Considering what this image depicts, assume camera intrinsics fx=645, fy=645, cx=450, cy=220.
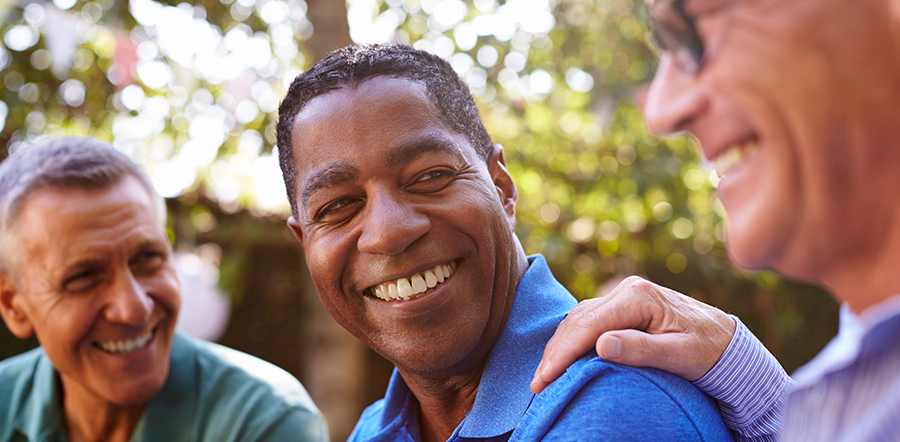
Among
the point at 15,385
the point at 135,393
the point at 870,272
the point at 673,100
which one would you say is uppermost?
the point at 673,100

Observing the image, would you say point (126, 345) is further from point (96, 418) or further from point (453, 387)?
point (453, 387)

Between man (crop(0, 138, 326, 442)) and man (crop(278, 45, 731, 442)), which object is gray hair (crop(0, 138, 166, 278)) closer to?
man (crop(0, 138, 326, 442))

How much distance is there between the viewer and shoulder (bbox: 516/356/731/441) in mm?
1114

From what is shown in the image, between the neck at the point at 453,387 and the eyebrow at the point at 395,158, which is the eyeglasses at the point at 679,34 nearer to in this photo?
the eyebrow at the point at 395,158

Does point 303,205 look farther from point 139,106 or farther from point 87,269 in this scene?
point 139,106

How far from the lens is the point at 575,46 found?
13.8 ft

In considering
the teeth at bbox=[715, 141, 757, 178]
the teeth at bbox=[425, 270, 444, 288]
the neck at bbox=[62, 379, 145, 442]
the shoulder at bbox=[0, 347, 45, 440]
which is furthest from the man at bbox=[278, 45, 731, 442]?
the shoulder at bbox=[0, 347, 45, 440]

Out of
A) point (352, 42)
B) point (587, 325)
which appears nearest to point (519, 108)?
point (352, 42)

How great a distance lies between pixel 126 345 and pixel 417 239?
5.03 feet

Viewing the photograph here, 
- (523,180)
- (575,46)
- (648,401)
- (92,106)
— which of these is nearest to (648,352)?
(648,401)

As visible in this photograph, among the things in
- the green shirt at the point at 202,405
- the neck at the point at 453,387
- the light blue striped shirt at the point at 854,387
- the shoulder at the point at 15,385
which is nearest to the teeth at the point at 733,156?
the light blue striped shirt at the point at 854,387

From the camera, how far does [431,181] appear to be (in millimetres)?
1489

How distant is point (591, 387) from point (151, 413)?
2030mm

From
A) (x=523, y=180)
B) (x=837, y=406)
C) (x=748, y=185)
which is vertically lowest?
(x=523, y=180)
